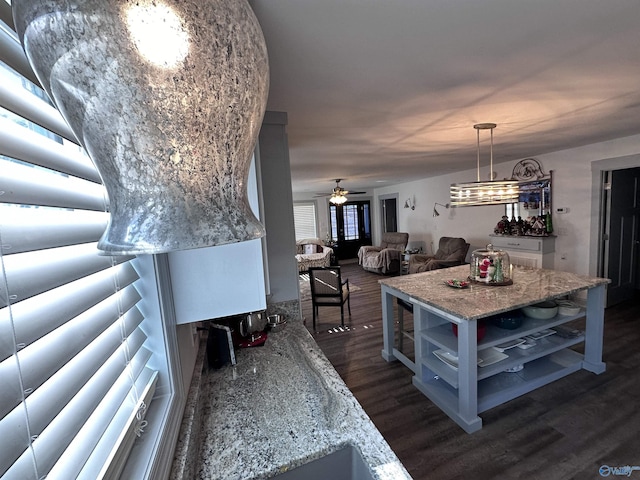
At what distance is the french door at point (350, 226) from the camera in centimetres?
950

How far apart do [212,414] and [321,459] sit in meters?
0.46

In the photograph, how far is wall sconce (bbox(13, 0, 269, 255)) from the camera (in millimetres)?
255

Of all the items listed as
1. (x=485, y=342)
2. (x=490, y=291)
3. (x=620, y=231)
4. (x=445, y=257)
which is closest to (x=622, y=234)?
(x=620, y=231)

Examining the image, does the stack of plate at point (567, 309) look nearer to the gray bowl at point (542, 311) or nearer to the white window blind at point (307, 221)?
the gray bowl at point (542, 311)

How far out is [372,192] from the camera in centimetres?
955

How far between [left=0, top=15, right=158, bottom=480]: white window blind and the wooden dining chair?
326cm

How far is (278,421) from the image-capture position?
1.04m

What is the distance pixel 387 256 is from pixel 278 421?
626 cm

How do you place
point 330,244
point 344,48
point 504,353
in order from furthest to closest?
point 330,244, point 504,353, point 344,48

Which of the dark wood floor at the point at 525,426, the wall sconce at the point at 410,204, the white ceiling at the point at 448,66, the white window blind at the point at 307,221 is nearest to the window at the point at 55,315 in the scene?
the white ceiling at the point at 448,66

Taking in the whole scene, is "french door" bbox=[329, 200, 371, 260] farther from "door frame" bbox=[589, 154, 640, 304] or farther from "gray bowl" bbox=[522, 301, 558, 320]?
"gray bowl" bbox=[522, 301, 558, 320]

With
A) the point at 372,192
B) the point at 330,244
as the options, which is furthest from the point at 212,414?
the point at 372,192

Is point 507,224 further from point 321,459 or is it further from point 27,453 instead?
point 27,453

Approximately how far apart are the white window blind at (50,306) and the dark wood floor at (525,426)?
1.89 m
